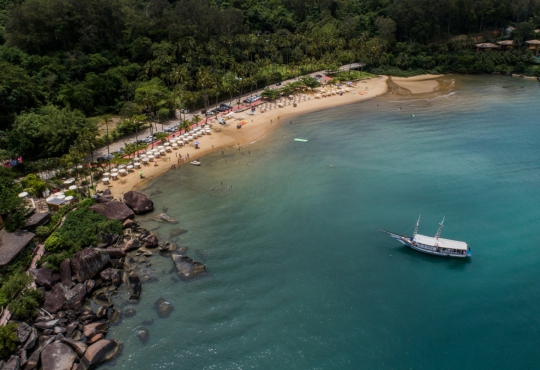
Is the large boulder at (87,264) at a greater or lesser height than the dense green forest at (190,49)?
lesser

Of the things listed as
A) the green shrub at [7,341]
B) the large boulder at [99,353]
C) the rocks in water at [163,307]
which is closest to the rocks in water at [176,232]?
the rocks in water at [163,307]

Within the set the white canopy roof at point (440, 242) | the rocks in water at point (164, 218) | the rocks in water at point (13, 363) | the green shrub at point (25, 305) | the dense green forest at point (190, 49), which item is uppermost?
the dense green forest at point (190, 49)

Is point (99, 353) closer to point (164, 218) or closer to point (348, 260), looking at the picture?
point (164, 218)

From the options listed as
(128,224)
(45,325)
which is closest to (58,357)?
(45,325)

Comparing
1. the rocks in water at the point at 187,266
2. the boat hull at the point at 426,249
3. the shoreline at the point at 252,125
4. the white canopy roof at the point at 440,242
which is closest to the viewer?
the rocks in water at the point at 187,266

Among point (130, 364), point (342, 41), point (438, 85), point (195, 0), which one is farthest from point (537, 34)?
point (130, 364)

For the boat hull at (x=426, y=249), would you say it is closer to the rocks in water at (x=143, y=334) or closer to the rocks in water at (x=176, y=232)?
the rocks in water at (x=176, y=232)
